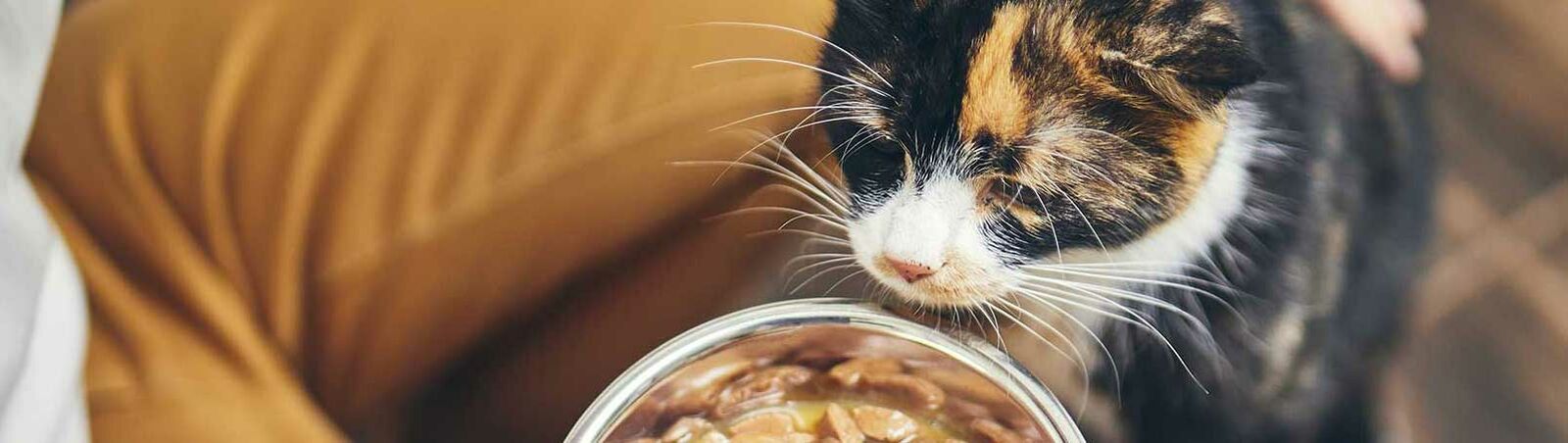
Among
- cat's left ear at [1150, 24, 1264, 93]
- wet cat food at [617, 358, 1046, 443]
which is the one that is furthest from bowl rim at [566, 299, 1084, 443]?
cat's left ear at [1150, 24, 1264, 93]

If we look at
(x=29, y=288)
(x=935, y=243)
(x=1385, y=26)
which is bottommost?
(x=29, y=288)

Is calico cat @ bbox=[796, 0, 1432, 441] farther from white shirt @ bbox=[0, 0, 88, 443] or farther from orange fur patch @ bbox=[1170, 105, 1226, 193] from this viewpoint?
white shirt @ bbox=[0, 0, 88, 443]

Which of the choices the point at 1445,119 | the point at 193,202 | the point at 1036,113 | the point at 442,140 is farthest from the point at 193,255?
the point at 1445,119

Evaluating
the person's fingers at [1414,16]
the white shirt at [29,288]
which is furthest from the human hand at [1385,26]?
the white shirt at [29,288]

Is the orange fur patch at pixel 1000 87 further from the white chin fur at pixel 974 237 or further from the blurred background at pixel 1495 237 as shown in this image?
the blurred background at pixel 1495 237

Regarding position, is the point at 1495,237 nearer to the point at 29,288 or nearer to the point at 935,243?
the point at 935,243

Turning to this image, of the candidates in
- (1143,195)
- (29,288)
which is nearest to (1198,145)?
(1143,195)

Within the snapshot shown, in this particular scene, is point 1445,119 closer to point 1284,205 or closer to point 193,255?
point 1284,205
